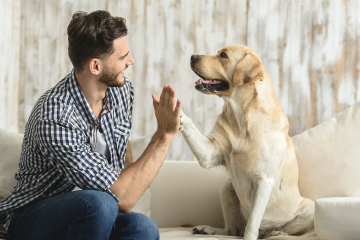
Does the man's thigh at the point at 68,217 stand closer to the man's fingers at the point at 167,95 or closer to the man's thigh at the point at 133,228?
the man's thigh at the point at 133,228

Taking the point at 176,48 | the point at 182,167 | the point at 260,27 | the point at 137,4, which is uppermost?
the point at 137,4

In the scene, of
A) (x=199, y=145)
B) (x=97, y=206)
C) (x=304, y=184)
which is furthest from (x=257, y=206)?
(x=97, y=206)

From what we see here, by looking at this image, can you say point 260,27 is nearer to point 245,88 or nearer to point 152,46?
point 152,46

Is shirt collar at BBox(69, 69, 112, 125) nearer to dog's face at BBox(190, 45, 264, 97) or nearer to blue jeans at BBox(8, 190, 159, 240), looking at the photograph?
blue jeans at BBox(8, 190, 159, 240)

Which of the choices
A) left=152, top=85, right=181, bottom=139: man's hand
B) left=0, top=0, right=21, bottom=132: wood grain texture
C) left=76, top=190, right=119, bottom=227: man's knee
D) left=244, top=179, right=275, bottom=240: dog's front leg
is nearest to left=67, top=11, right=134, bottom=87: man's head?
left=152, top=85, right=181, bottom=139: man's hand

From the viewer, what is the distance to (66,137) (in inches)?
47.0

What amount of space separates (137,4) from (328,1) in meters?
1.43

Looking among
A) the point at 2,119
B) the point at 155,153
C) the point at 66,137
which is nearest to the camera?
the point at 66,137

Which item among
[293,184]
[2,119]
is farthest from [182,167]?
[2,119]

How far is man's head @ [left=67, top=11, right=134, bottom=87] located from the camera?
1350mm

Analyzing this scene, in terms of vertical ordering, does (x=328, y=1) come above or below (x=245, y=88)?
above

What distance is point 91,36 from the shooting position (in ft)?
4.42

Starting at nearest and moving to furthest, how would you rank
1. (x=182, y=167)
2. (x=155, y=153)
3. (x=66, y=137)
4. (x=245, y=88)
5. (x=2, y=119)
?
1. (x=66, y=137)
2. (x=155, y=153)
3. (x=245, y=88)
4. (x=182, y=167)
5. (x=2, y=119)

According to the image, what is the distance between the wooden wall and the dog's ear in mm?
952
